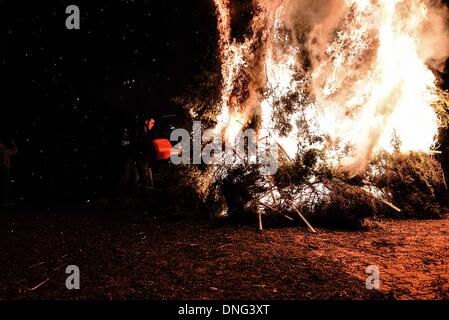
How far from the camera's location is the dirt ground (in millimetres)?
4020

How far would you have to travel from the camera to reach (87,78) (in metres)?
9.49

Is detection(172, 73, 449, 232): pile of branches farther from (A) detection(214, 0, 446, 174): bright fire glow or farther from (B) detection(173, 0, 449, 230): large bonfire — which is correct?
(A) detection(214, 0, 446, 174): bright fire glow

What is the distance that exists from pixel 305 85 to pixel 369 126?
1.70m

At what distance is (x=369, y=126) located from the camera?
7699 mm

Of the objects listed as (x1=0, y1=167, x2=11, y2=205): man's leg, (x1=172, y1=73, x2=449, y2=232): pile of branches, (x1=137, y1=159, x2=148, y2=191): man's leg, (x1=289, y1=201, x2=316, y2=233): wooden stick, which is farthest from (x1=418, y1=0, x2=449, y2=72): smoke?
(x1=0, y1=167, x2=11, y2=205): man's leg

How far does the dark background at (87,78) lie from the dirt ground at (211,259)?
266cm

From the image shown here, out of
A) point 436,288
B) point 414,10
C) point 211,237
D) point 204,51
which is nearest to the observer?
point 436,288

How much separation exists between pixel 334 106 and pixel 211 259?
4.95 m

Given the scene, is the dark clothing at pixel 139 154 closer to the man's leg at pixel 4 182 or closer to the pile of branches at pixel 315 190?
the pile of branches at pixel 315 190

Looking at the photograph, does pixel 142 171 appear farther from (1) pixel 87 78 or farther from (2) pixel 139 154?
(1) pixel 87 78

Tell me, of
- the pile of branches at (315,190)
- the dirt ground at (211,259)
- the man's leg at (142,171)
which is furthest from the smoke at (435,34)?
the man's leg at (142,171)
